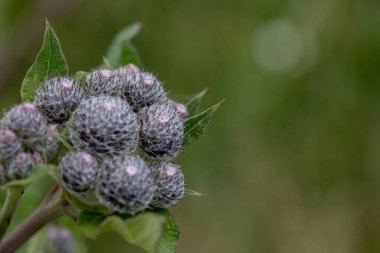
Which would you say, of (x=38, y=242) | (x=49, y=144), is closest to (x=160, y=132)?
(x=49, y=144)

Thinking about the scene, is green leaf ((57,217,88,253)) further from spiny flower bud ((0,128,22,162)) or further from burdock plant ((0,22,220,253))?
spiny flower bud ((0,128,22,162))

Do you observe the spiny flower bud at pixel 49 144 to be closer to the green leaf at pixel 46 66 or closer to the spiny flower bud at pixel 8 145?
the spiny flower bud at pixel 8 145

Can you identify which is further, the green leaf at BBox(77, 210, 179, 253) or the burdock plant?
the burdock plant

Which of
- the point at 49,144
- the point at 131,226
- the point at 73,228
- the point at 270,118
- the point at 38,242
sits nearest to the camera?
the point at 131,226

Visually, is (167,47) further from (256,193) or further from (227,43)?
(256,193)

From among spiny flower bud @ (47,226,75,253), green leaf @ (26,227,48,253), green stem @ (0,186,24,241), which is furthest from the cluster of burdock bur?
spiny flower bud @ (47,226,75,253)

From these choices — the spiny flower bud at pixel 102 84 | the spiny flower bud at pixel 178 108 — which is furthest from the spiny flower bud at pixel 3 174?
the spiny flower bud at pixel 178 108

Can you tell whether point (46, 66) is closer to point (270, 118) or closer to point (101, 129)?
point (101, 129)
